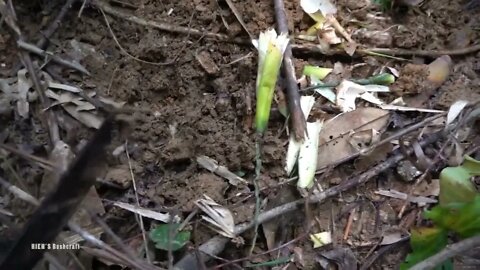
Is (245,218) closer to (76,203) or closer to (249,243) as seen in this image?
(249,243)

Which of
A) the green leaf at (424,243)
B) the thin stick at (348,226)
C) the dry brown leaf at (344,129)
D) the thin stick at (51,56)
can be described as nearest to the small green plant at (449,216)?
the green leaf at (424,243)

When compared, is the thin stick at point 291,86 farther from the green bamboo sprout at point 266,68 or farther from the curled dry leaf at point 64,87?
the curled dry leaf at point 64,87

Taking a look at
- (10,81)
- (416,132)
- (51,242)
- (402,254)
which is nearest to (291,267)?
(402,254)

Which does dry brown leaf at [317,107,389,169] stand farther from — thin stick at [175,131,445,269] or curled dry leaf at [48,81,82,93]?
curled dry leaf at [48,81,82,93]

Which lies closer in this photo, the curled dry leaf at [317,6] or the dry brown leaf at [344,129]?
the dry brown leaf at [344,129]

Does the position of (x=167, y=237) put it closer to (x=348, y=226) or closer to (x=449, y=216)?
(x=348, y=226)

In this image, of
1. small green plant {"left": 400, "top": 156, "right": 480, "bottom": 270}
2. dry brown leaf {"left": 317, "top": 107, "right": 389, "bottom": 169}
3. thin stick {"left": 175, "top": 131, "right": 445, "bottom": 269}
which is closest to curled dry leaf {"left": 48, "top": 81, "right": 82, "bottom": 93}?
thin stick {"left": 175, "top": 131, "right": 445, "bottom": 269}

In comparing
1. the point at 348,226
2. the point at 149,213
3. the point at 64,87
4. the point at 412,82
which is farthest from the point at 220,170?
the point at 412,82

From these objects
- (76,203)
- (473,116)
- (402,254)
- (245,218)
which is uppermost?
(76,203)
